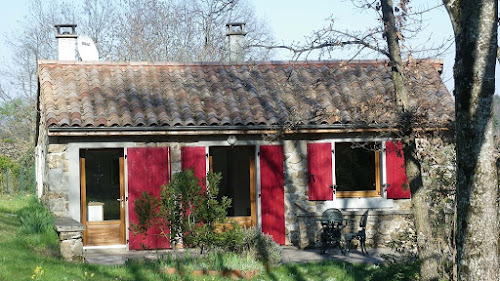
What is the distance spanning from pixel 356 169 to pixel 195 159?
3.47m

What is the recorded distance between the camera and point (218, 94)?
1472cm

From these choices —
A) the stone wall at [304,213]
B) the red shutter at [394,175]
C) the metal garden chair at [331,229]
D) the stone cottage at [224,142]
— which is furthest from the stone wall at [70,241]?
the red shutter at [394,175]

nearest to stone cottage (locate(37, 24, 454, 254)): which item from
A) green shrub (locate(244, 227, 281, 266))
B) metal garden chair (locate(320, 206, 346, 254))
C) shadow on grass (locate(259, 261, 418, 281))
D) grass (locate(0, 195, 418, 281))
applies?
metal garden chair (locate(320, 206, 346, 254))

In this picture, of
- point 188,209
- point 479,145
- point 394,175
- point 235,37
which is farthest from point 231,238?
point 235,37

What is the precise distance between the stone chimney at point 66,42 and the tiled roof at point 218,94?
1.03 metres

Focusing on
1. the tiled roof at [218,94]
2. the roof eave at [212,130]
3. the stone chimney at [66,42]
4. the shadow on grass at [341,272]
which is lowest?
the shadow on grass at [341,272]

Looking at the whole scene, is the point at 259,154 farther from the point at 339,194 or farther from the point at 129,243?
the point at 129,243

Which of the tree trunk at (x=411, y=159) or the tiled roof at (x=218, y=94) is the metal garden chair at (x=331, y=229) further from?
the tree trunk at (x=411, y=159)

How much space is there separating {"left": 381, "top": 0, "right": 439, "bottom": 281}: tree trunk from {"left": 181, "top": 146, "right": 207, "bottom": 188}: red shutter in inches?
201

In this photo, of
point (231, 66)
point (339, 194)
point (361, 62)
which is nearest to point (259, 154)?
point (339, 194)

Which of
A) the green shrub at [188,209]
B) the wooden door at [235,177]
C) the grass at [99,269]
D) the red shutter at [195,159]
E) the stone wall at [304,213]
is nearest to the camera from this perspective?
the grass at [99,269]

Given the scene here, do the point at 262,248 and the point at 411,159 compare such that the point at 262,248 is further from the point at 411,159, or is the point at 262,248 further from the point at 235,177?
the point at 235,177

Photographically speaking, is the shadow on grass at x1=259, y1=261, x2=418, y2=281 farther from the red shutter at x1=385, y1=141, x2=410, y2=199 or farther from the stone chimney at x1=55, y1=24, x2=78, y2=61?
the stone chimney at x1=55, y1=24, x2=78, y2=61

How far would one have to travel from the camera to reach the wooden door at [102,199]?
13.7 m
